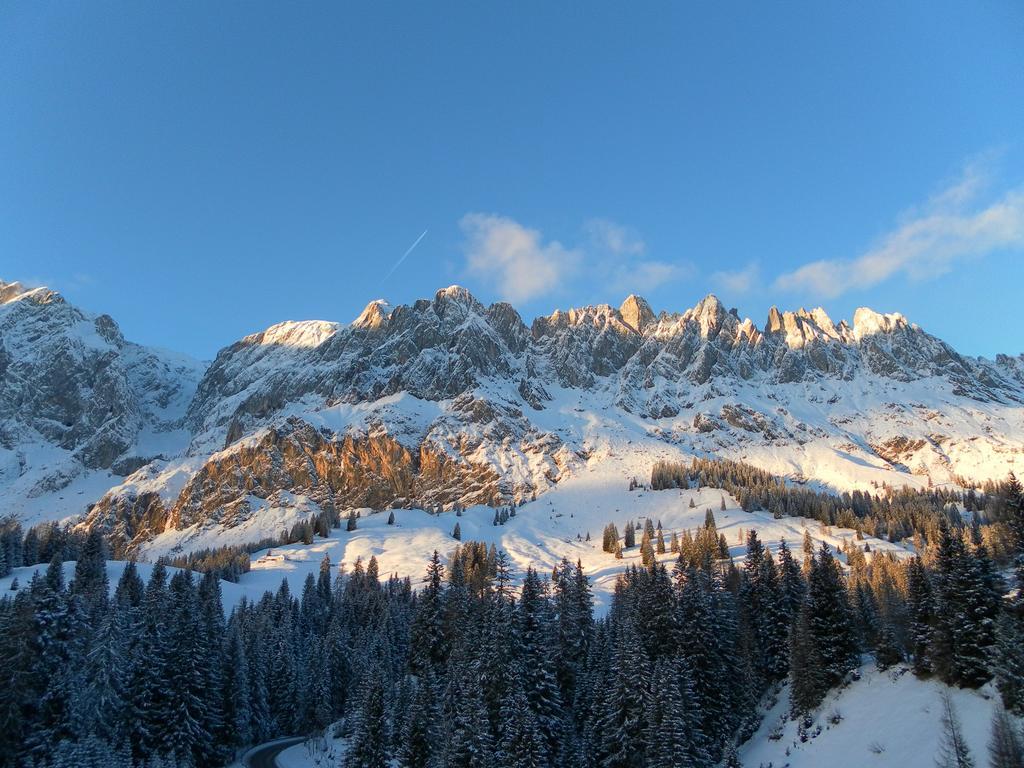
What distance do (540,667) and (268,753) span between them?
39.8 metres

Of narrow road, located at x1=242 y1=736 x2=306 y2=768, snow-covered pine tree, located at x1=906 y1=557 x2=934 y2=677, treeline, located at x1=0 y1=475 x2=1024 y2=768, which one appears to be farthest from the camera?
narrow road, located at x1=242 y1=736 x2=306 y2=768

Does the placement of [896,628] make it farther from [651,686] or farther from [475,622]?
[475,622]

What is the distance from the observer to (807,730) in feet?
176

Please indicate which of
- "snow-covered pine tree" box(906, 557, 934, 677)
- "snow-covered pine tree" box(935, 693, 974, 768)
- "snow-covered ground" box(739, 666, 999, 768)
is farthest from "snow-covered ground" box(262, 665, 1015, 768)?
"snow-covered pine tree" box(906, 557, 934, 677)

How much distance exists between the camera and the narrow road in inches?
2773

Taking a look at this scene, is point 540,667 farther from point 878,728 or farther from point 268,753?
point 268,753

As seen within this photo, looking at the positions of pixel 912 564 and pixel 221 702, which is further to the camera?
pixel 221 702

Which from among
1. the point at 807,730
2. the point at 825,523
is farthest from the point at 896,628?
the point at 825,523

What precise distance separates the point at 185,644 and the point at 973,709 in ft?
216

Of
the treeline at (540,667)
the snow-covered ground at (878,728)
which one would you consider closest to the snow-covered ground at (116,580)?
the treeline at (540,667)

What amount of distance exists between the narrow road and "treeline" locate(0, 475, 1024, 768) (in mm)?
1742

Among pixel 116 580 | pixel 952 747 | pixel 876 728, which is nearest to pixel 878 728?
pixel 876 728

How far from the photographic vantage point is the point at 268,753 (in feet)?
252

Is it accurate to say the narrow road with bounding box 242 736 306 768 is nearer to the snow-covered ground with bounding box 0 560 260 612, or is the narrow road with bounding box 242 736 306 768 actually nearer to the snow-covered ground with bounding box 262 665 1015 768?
the snow-covered ground with bounding box 262 665 1015 768
